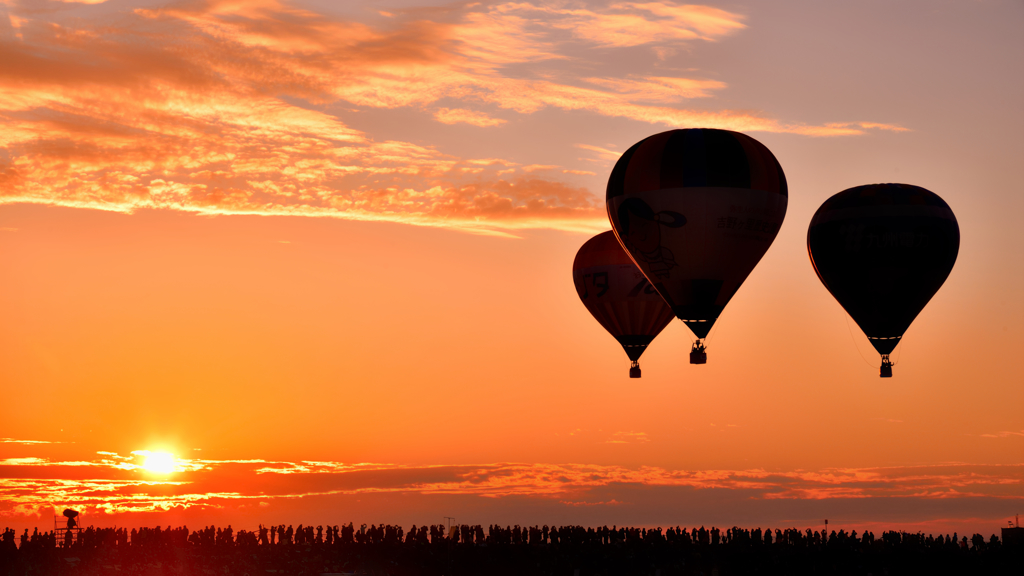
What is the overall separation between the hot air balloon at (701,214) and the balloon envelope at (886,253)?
17.7 feet

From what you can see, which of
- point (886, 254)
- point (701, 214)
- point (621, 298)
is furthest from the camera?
point (621, 298)

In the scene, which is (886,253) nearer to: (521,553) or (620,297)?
(620,297)

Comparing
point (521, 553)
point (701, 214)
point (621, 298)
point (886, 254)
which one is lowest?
point (521, 553)

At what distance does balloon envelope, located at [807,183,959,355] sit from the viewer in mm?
42062

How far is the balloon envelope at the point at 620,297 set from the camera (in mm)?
49562

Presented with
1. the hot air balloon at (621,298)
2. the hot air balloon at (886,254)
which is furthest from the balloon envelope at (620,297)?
the hot air balloon at (886,254)

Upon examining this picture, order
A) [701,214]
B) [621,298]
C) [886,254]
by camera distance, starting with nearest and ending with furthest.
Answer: [701,214] → [886,254] → [621,298]

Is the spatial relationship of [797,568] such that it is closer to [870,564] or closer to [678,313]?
[870,564]

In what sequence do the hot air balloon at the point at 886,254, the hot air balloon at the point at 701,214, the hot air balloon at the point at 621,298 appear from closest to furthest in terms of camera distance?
the hot air balloon at the point at 701,214 → the hot air balloon at the point at 886,254 → the hot air balloon at the point at 621,298

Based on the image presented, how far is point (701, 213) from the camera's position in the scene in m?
37.6

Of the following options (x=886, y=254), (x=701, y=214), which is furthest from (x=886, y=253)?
(x=701, y=214)

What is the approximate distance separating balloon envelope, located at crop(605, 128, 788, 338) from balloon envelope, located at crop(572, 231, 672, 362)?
1054 cm

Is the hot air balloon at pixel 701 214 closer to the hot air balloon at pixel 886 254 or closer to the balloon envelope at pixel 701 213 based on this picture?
the balloon envelope at pixel 701 213

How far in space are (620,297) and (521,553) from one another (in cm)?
1350
